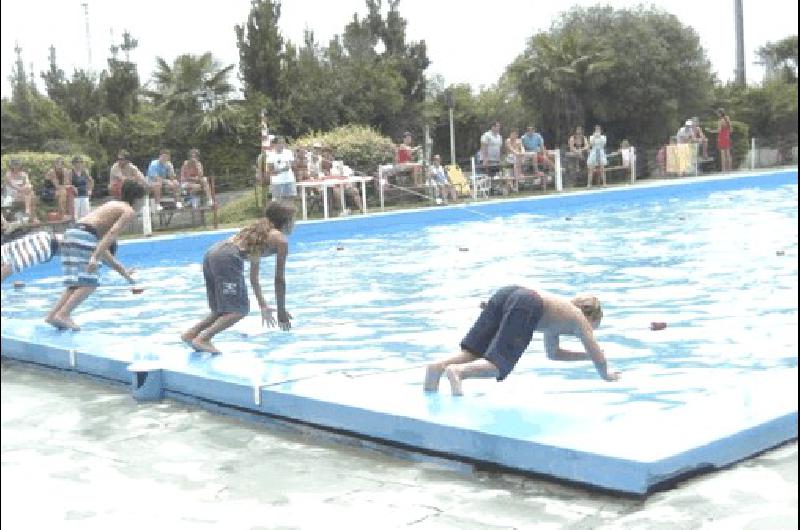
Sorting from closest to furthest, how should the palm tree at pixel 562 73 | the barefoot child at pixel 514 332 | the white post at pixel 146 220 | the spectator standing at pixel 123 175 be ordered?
1. the barefoot child at pixel 514 332
2. the palm tree at pixel 562 73
3. the spectator standing at pixel 123 175
4. the white post at pixel 146 220

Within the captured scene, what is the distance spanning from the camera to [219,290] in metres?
6.99

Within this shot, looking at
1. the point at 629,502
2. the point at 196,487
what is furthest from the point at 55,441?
the point at 629,502

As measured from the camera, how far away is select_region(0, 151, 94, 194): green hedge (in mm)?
7000

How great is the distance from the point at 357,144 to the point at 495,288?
4.95 ft

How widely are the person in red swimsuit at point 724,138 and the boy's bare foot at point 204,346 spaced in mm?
3691

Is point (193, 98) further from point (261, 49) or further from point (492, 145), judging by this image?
point (492, 145)

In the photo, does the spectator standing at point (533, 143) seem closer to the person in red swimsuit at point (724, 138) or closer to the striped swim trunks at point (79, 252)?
the person in red swimsuit at point (724, 138)

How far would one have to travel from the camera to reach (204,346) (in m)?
7.05

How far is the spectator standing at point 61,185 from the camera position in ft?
25.5

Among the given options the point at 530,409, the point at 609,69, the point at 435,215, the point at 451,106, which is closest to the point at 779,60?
the point at 435,215

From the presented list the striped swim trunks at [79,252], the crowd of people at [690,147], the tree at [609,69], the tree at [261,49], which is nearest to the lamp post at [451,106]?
the tree at [609,69]

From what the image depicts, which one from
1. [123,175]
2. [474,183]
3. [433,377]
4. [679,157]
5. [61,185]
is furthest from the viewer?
[61,185]

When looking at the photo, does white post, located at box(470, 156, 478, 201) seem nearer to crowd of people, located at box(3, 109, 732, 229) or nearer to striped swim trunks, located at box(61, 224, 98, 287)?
crowd of people, located at box(3, 109, 732, 229)

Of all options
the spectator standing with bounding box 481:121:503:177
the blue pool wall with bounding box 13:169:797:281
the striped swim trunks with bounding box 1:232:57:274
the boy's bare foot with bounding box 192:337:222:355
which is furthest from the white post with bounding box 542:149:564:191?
the striped swim trunks with bounding box 1:232:57:274
